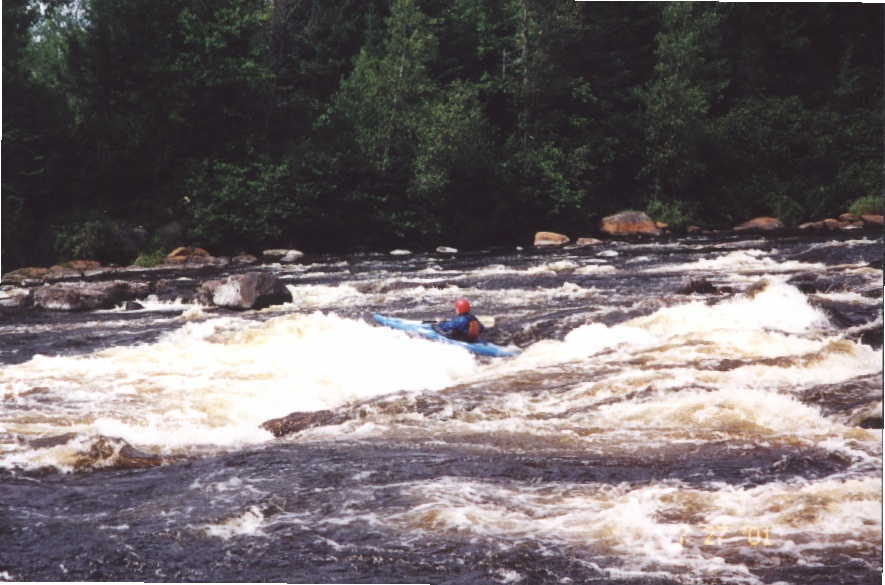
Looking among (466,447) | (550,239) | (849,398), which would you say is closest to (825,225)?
(550,239)

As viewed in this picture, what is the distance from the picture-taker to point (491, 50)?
24.0 metres

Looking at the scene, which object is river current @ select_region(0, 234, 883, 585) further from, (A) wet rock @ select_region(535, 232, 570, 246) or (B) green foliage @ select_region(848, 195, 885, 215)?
(A) wet rock @ select_region(535, 232, 570, 246)

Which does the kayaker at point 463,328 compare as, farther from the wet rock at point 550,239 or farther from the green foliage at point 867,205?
the wet rock at point 550,239

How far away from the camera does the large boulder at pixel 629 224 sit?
757 inches

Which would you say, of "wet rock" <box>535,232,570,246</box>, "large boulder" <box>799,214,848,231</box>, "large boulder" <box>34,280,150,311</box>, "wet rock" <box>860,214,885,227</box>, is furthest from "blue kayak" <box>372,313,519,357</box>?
"wet rock" <box>535,232,570,246</box>

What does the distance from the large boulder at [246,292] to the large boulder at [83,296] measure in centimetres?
122

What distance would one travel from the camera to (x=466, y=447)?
19.5 feet

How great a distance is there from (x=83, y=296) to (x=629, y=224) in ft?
36.4

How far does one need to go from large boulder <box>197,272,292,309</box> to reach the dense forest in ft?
7.22
